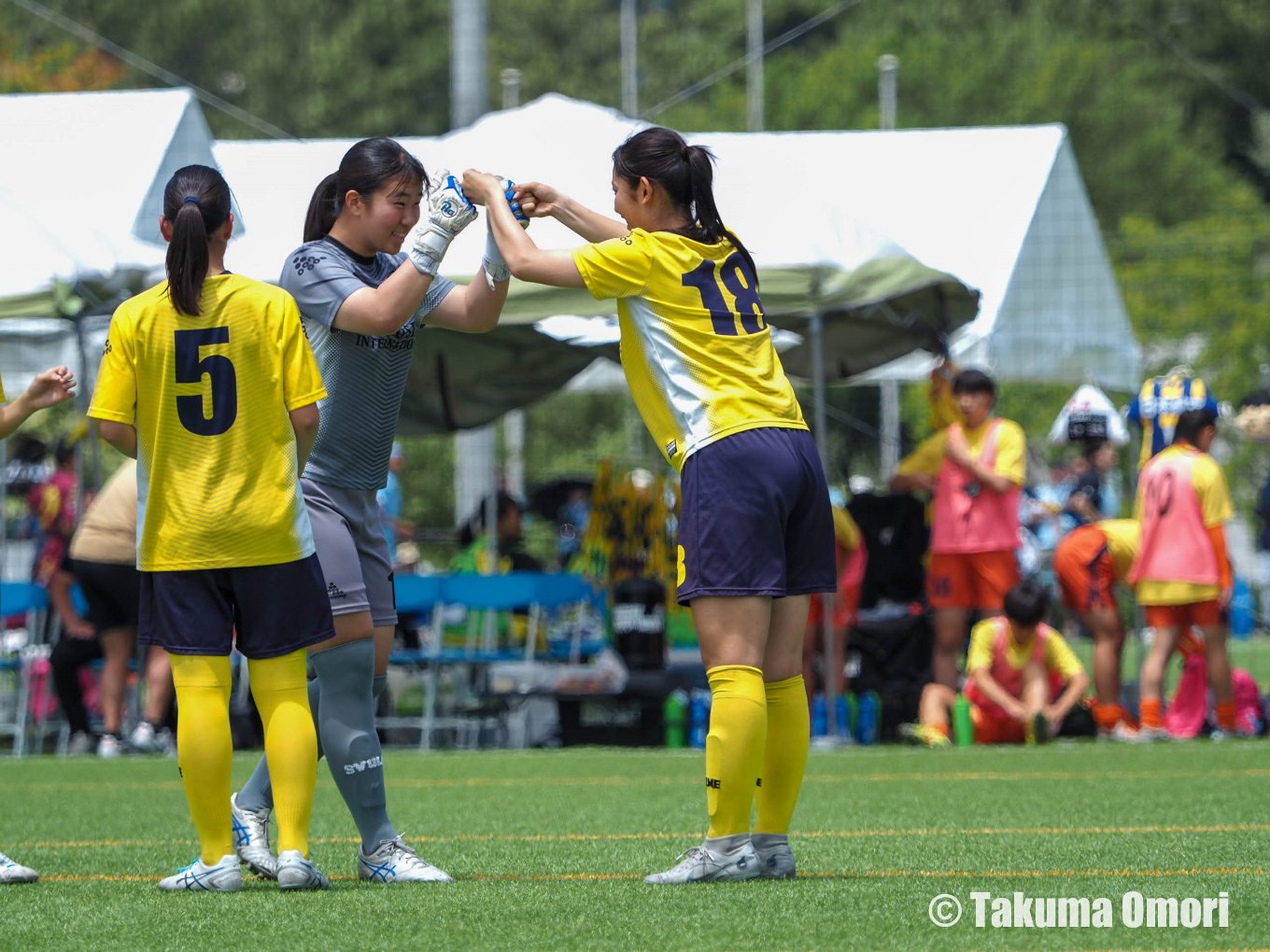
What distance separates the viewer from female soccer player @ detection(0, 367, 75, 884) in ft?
15.4

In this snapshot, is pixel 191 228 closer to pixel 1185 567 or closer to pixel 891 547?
pixel 1185 567

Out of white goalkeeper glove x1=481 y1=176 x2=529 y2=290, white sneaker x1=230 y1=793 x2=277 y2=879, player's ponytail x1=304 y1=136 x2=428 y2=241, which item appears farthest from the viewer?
player's ponytail x1=304 y1=136 x2=428 y2=241

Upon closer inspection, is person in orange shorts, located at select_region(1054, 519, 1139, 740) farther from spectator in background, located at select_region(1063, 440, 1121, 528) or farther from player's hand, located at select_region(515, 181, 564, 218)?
player's hand, located at select_region(515, 181, 564, 218)

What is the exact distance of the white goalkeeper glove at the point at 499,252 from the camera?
4570mm

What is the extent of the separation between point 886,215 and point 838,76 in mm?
34267

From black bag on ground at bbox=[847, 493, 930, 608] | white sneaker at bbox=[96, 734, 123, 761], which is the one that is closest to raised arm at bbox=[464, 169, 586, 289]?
white sneaker at bbox=[96, 734, 123, 761]

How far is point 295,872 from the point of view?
435 centimetres

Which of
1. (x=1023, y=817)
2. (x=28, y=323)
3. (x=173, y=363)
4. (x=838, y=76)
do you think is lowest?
(x=1023, y=817)

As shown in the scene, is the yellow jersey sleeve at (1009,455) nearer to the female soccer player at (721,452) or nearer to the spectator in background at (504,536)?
the spectator in background at (504,536)

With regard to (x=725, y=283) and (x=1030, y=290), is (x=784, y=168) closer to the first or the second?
(x=1030, y=290)

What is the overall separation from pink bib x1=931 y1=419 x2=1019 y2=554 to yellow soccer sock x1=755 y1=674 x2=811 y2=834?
5827 millimetres

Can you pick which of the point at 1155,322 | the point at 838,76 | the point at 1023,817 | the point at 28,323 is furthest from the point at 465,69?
the point at 838,76

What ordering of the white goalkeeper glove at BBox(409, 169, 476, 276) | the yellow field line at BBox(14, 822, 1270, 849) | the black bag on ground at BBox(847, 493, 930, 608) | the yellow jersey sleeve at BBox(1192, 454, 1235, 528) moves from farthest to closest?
the black bag on ground at BBox(847, 493, 930, 608) < the yellow jersey sleeve at BBox(1192, 454, 1235, 528) < the yellow field line at BBox(14, 822, 1270, 849) < the white goalkeeper glove at BBox(409, 169, 476, 276)

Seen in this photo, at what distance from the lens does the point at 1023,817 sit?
20.2 feet
